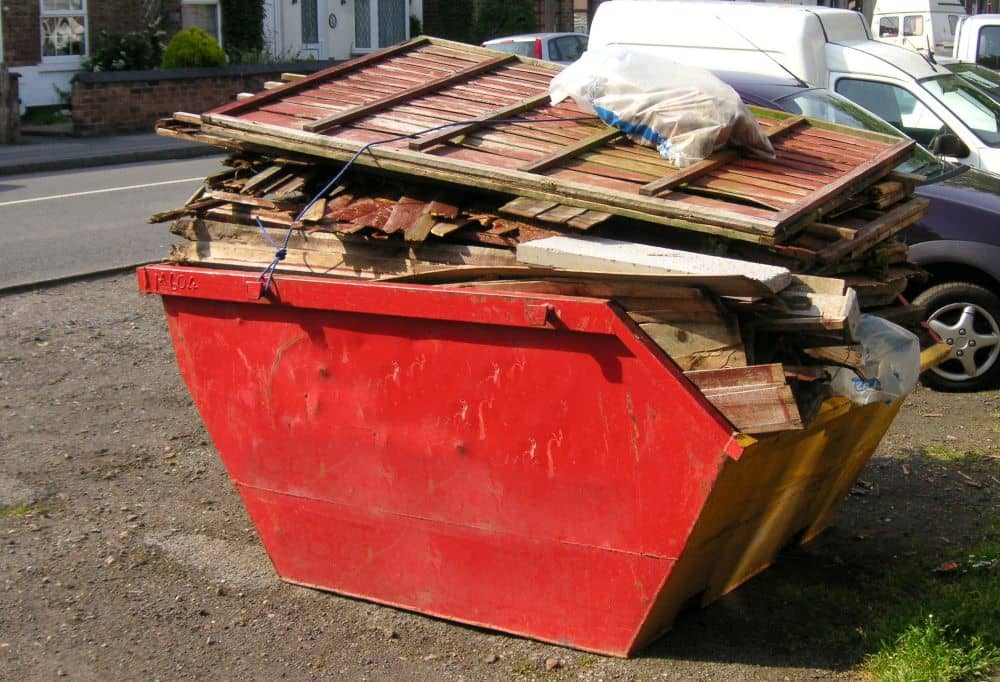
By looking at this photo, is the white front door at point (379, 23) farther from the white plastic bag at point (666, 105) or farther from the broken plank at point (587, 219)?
the broken plank at point (587, 219)

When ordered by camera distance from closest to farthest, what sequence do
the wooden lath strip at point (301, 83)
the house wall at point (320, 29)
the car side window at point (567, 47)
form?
the wooden lath strip at point (301, 83) → the car side window at point (567, 47) → the house wall at point (320, 29)

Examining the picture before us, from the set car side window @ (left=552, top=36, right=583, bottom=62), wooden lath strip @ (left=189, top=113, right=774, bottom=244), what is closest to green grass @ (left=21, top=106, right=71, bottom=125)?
car side window @ (left=552, top=36, right=583, bottom=62)

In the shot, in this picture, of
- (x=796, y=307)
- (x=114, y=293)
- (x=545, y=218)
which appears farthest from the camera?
(x=114, y=293)

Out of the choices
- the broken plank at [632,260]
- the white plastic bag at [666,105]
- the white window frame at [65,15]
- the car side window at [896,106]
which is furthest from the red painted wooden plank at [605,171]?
the white window frame at [65,15]

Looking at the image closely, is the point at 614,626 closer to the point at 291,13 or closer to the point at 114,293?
the point at 114,293

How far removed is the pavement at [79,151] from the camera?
17.1 meters

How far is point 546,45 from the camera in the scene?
23.4 metres

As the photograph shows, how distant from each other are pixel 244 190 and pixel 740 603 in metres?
2.36

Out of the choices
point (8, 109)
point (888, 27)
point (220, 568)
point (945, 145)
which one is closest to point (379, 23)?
point (8, 109)

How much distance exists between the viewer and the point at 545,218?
3906mm

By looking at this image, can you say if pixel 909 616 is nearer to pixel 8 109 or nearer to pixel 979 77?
pixel 979 77

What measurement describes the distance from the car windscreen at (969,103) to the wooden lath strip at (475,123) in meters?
5.22

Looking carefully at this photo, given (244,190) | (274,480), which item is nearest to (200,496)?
(274,480)

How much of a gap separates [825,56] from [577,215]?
649 cm
